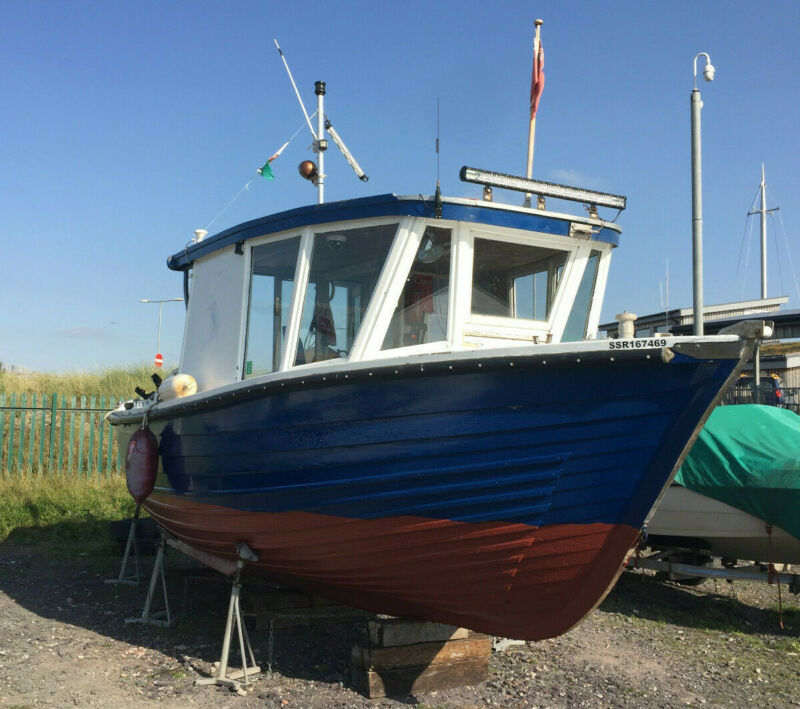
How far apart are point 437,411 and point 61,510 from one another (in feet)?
25.4

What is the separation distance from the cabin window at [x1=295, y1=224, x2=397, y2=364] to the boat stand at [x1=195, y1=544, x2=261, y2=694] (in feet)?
4.49

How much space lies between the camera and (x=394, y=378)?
420 centimetres

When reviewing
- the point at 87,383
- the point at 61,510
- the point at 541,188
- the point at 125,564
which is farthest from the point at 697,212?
the point at 87,383

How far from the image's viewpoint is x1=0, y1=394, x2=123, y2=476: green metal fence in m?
11.6

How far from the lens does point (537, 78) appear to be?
5969 mm

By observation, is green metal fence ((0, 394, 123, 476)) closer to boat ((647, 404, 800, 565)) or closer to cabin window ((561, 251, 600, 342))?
boat ((647, 404, 800, 565))

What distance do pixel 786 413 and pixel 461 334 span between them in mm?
4023

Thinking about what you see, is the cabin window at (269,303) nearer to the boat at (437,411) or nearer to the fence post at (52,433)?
the boat at (437,411)

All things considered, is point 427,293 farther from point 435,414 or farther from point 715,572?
point 715,572

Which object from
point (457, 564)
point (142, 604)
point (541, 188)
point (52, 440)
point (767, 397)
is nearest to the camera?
point (457, 564)

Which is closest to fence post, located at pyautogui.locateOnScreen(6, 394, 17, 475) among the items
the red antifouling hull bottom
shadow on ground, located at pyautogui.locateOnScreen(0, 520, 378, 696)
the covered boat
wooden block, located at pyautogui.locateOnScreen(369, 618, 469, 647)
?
shadow on ground, located at pyautogui.locateOnScreen(0, 520, 378, 696)

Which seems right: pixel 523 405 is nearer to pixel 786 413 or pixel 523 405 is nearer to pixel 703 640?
pixel 703 640

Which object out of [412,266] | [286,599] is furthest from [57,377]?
[412,266]

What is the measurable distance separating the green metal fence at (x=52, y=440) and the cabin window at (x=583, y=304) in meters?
8.22
